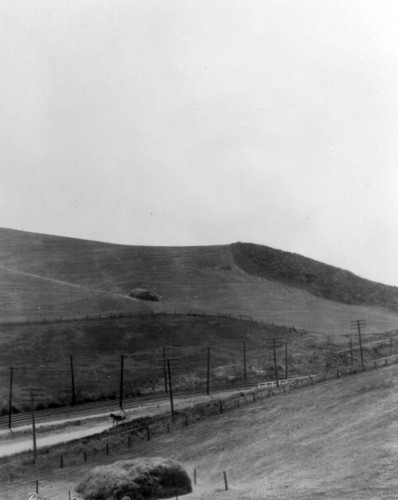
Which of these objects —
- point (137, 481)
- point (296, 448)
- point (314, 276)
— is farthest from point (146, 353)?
point (314, 276)

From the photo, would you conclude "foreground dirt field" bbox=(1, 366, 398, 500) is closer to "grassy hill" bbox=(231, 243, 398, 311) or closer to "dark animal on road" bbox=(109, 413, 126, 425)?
"dark animal on road" bbox=(109, 413, 126, 425)

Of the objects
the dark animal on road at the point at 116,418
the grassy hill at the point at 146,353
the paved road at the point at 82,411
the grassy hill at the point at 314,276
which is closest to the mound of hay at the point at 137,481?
the dark animal on road at the point at 116,418

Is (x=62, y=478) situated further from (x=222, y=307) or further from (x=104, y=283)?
(x=104, y=283)

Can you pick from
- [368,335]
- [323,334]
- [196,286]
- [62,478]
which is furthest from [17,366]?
[196,286]

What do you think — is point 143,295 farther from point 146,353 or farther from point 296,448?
point 296,448

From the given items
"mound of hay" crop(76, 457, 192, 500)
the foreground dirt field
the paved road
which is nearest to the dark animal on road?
the paved road

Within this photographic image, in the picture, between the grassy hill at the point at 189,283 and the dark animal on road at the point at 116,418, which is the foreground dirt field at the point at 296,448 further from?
the grassy hill at the point at 189,283
